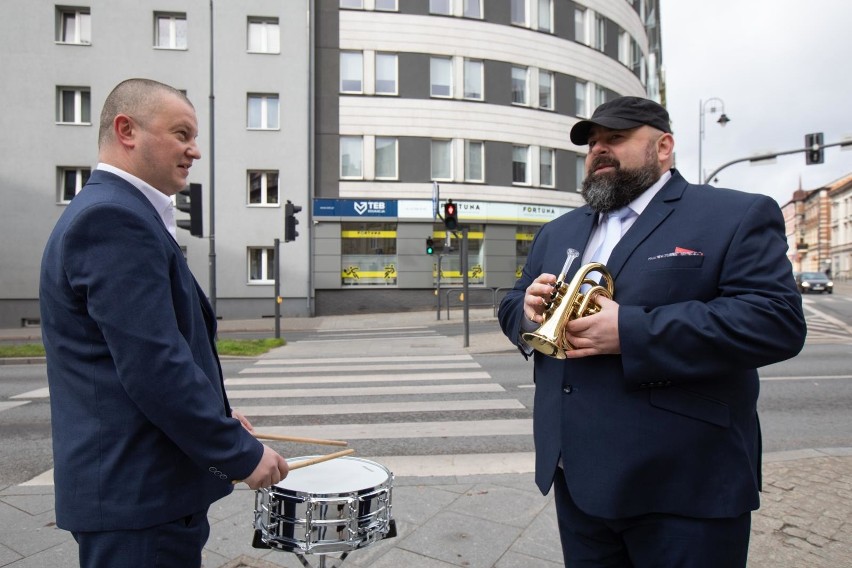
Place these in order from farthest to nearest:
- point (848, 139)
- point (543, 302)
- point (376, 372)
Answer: point (848, 139), point (376, 372), point (543, 302)

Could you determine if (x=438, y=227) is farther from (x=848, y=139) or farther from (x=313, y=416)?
(x=313, y=416)

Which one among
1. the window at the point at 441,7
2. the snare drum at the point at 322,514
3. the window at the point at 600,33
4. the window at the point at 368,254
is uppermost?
the window at the point at 600,33

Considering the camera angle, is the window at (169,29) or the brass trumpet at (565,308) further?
the window at (169,29)

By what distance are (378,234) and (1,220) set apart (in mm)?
13784

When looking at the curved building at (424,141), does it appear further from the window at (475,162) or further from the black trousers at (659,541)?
the black trousers at (659,541)

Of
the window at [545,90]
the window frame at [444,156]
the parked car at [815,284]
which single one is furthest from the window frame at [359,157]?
the parked car at [815,284]

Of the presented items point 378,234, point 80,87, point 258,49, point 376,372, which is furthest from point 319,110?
point 376,372

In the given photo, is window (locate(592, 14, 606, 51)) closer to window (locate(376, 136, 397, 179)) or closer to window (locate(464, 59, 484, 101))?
window (locate(464, 59, 484, 101))

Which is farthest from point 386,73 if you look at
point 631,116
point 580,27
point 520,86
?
point 631,116

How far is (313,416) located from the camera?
22.7 feet

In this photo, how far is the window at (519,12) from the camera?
2517 cm

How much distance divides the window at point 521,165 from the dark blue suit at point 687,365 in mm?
23662

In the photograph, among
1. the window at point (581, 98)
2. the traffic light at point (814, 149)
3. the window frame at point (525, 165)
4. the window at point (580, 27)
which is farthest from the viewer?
the window at point (580, 27)

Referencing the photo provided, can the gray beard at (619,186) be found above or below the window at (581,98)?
below
